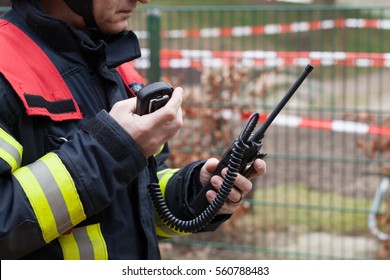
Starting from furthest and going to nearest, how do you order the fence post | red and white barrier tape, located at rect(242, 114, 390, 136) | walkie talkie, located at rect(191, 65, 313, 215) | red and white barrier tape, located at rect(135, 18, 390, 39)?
1. red and white barrier tape, located at rect(135, 18, 390, 39)
2. red and white barrier tape, located at rect(242, 114, 390, 136)
3. the fence post
4. walkie talkie, located at rect(191, 65, 313, 215)

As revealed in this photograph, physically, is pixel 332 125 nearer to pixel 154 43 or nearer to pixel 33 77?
pixel 154 43

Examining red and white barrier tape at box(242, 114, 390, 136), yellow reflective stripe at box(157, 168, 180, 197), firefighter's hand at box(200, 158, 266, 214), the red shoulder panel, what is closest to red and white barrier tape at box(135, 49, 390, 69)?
red and white barrier tape at box(242, 114, 390, 136)

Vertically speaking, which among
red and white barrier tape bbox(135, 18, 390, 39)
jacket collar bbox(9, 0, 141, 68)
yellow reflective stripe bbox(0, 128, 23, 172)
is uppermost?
jacket collar bbox(9, 0, 141, 68)

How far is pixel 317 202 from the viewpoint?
6.70 meters

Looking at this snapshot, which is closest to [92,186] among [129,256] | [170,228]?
[129,256]

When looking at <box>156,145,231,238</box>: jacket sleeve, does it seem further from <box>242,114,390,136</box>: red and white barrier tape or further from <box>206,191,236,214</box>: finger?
→ <box>242,114,390,136</box>: red and white barrier tape

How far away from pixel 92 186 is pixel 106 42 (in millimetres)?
469

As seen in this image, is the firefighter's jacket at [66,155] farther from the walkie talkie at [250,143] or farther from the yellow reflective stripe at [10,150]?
the walkie talkie at [250,143]

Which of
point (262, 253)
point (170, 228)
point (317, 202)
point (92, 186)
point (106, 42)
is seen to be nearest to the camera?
point (92, 186)

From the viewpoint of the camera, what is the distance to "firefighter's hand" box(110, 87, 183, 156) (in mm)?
1903

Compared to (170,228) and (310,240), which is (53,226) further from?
(310,240)

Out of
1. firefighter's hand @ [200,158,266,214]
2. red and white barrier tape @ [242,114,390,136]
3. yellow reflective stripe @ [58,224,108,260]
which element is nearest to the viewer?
yellow reflective stripe @ [58,224,108,260]

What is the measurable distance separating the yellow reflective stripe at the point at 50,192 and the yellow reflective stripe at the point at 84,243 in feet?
0.39

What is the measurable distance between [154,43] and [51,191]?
3.60 m
